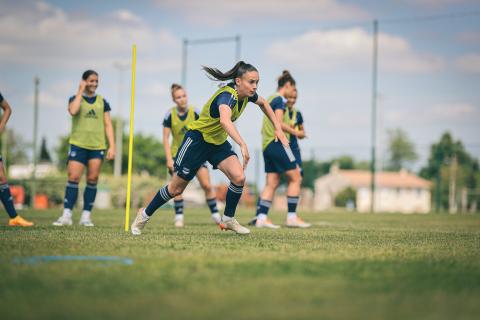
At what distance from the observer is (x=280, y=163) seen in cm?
1095

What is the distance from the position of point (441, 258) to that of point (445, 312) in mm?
2385

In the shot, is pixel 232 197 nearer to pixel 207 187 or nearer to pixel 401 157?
Answer: pixel 207 187

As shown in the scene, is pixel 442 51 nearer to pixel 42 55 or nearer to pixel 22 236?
pixel 42 55

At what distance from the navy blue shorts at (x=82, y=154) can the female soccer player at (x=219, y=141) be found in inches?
100

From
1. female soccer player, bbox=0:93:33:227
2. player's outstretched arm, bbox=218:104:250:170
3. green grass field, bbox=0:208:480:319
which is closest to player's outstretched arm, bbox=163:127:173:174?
female soccer player, bbox=0:93:33:227

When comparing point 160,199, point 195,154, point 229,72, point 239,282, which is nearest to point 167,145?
point 160,199

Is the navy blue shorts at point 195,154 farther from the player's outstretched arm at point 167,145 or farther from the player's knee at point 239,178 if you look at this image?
the player's outstretched arm at point 167,145

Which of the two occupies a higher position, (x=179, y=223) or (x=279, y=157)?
(x=279, y=157)

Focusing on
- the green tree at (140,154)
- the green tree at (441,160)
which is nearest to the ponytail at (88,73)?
the green tree at (441,160)

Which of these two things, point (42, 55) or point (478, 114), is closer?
point (478, 114)

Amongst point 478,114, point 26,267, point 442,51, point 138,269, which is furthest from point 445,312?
point 442,51

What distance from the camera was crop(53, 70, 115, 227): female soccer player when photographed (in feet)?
33.1

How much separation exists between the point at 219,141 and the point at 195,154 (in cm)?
32

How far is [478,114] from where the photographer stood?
82.8 ft
